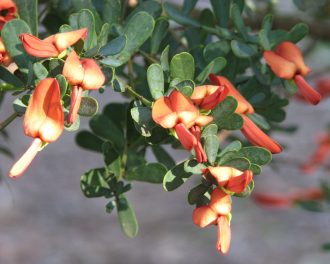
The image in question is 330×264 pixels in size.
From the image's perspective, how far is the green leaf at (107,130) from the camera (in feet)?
2.80

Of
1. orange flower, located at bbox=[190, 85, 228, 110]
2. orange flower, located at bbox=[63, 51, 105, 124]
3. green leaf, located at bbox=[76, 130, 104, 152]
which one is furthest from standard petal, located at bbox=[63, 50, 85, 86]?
green leaf, located at bbox=[76, 130, 104, 152]

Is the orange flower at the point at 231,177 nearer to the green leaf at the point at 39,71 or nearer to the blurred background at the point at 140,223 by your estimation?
the green leaf at the point at 39,71

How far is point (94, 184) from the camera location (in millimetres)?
791

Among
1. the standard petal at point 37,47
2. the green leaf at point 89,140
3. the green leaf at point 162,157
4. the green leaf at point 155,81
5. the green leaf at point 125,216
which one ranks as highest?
the standard petal at point 37,47

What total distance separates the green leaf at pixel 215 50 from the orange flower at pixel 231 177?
0.62 ft

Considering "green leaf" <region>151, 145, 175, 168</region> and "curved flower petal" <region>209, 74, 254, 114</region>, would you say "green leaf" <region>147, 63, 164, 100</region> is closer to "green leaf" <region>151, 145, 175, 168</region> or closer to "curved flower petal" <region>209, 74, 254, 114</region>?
"curved flower petal" <region>209, 74, 254, 114</region>

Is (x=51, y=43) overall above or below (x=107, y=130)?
above

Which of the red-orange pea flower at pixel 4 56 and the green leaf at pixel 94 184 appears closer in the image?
the red-orange pea flower at pixel 4 56

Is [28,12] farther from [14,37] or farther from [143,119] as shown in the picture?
[143,119]

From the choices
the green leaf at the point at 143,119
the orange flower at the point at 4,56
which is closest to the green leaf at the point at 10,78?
the orange flower at the point at 4,56

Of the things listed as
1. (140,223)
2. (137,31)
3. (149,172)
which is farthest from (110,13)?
(140,223)

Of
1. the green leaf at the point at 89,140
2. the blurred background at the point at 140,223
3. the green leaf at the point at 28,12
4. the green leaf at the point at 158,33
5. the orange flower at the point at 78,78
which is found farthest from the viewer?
the blurred background at the point at 140,223

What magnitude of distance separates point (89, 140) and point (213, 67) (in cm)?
24

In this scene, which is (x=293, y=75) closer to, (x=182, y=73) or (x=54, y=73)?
(x=182, y=73)
